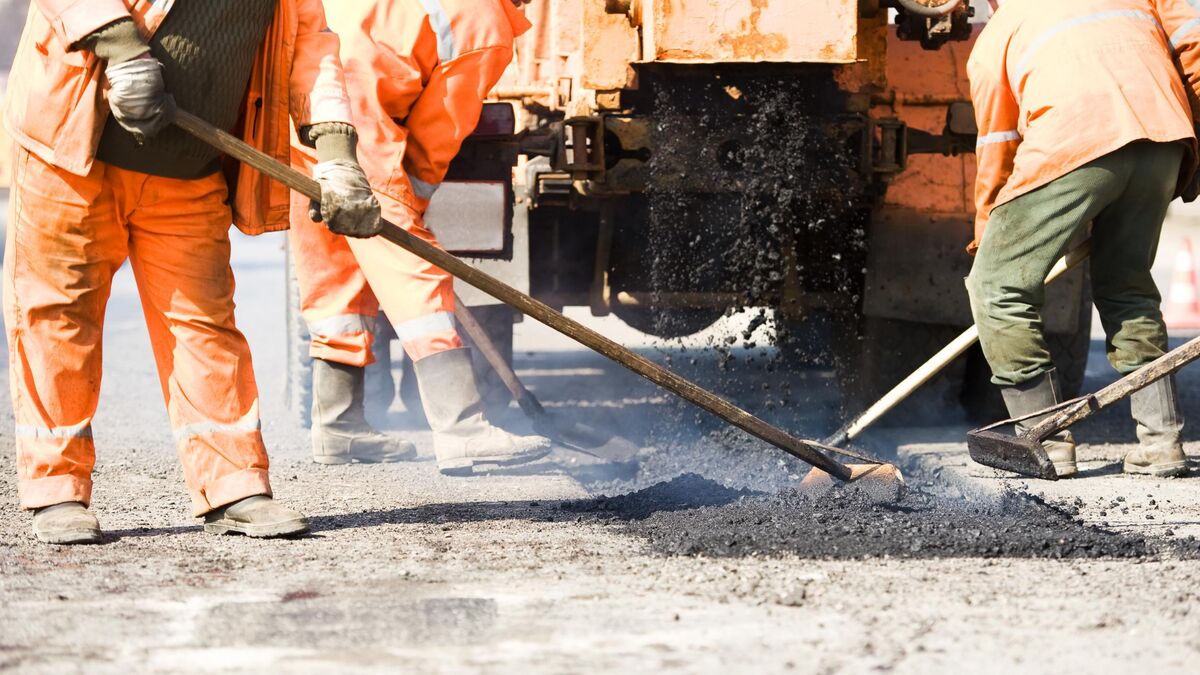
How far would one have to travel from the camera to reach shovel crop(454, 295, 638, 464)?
517 cm

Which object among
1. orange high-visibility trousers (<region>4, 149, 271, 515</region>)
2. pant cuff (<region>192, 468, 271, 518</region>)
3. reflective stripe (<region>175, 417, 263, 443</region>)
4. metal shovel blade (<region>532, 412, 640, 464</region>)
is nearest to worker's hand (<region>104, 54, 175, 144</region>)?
orange high-visibility trousers (<region>4, 149, 271, 515</region>)

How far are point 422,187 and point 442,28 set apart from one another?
1.69 feet

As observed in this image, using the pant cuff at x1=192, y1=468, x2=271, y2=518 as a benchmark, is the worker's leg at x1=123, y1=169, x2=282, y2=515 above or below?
above

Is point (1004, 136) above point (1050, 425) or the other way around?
above

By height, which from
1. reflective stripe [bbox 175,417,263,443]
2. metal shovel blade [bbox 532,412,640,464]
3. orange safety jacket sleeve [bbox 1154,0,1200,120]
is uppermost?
orange safety jacket sleeve [bbox 1154,0,1200,120]

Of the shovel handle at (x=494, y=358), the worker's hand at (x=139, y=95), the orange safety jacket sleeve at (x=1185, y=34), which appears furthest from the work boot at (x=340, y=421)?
the orange safety jacket sleeve at (x=1185, y=34)

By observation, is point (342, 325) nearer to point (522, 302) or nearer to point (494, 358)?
point (494, 358)

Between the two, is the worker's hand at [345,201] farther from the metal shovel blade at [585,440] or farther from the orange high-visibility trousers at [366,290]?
the metal shovel blade at [585,440]

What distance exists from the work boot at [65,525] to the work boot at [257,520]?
0.29m

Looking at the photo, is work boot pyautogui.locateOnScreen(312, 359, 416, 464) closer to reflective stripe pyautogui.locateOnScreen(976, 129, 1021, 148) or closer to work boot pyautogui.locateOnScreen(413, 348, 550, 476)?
work boot pyautogui.locateOnScreen(413, 348, 550, 476)

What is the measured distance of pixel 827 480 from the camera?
14.4 feet

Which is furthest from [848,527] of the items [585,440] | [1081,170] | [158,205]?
[158,205]

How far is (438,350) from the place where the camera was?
4867 millimetres

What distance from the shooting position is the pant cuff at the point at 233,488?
151 inches
